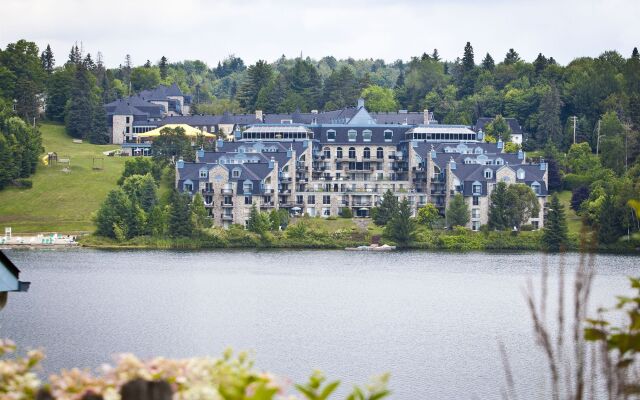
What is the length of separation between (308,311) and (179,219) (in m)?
38.9

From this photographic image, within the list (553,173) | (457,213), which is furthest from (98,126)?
(457,213)

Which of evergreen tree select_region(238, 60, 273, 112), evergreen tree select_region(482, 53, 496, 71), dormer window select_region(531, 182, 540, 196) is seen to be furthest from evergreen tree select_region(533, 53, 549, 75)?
dormer window select_region(531, 182, 540, 196)

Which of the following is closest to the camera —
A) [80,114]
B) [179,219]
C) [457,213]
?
[179,219]

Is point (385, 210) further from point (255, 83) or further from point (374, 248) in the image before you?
point (255, 83)

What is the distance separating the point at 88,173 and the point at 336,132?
79.4 feet

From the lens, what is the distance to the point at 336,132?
130000 mm

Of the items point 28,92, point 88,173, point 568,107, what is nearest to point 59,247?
point 88,173

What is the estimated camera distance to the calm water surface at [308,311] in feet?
157

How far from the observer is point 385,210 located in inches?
4237

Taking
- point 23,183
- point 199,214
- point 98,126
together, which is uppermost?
point 98,126

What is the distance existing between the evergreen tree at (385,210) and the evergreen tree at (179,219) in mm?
15312

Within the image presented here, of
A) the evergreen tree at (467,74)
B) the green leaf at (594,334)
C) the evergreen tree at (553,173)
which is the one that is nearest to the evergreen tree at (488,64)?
the evergreen tree at (467,74)

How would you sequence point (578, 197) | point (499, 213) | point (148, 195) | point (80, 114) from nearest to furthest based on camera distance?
point (499, 213) < point (148, 195) < point (578, 197) < point (80, 114)

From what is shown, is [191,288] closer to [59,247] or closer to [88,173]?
[59,247]
